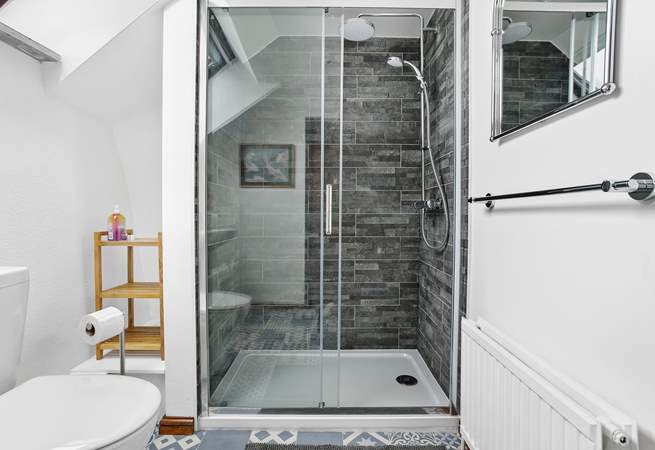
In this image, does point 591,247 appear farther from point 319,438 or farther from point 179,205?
point 179,205

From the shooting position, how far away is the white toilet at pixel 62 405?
3.34ft

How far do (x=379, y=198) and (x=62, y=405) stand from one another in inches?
84.0

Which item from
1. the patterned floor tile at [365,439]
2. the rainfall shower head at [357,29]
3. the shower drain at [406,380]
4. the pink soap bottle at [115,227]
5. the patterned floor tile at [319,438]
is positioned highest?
the rainfall shower head at [357,29]

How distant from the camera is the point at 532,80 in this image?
3.92ft

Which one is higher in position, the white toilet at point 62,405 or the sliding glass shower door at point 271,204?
the sliding glass shower door at point 271,204

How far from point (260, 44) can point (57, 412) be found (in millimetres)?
1760

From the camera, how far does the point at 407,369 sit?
2469 mm

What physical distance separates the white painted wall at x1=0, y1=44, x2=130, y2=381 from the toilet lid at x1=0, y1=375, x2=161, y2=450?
1.68ft

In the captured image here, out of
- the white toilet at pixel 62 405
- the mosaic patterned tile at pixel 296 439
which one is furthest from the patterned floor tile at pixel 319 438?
the white toilet at pixel 62 405

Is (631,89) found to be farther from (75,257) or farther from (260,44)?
(75,257)

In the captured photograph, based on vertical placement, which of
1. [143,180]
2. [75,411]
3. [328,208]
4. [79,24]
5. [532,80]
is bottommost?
[75,411]

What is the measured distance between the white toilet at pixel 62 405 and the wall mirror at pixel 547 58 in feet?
5.26

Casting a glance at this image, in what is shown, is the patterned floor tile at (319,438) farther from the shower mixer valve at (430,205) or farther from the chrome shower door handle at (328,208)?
the shower mixer valve at (430,205)

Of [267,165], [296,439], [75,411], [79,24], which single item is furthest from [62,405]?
[79,24]
